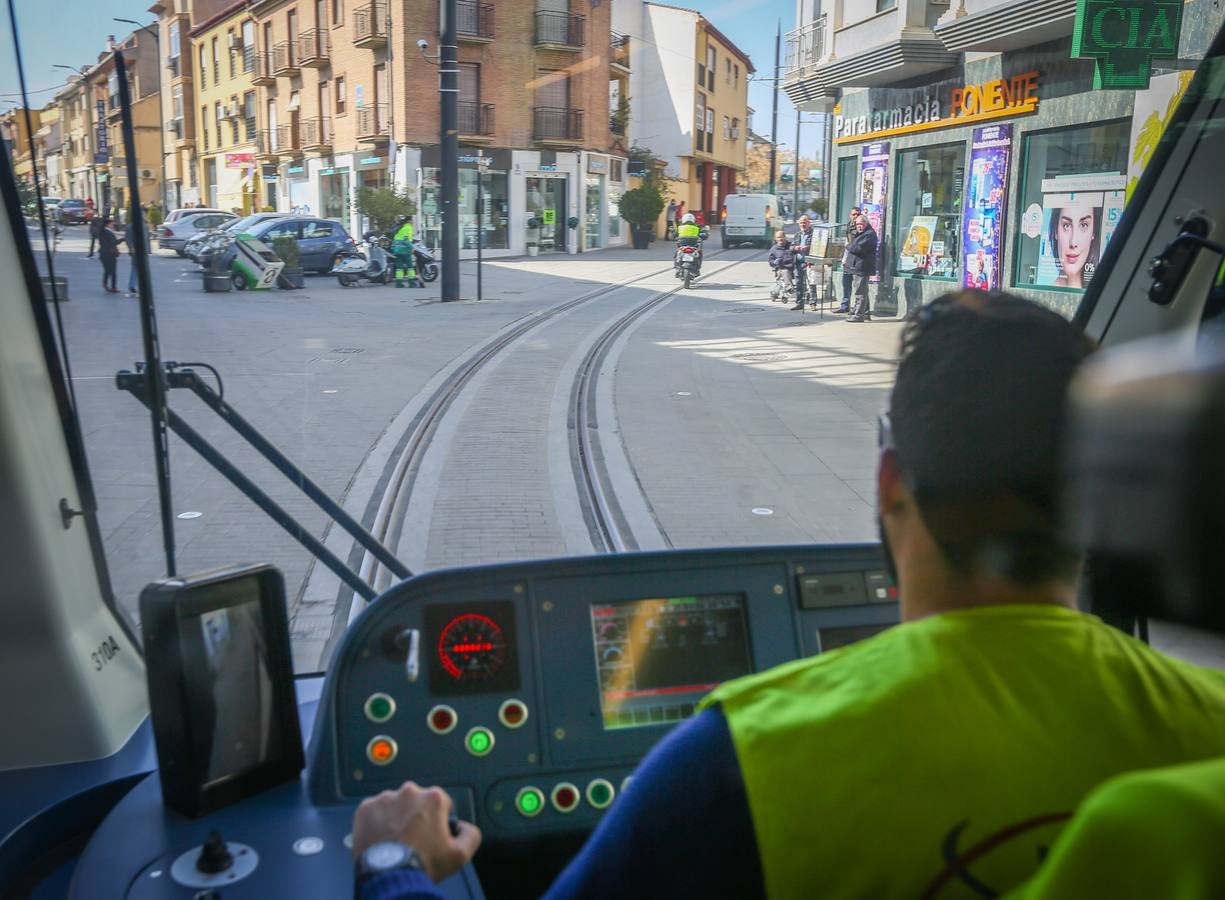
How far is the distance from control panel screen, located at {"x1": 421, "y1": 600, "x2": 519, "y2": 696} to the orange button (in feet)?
0.37

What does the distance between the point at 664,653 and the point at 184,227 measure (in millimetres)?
1893

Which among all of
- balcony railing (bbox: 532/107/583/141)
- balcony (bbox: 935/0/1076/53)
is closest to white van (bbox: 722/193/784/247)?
balcony railing (bbox: 532/107/583/141)

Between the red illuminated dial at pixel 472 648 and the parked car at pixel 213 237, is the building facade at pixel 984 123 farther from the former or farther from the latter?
the parked car at pixel 213 237

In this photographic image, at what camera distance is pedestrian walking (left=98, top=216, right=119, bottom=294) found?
6.82ft

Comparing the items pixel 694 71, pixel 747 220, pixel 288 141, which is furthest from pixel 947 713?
pixel 747 220

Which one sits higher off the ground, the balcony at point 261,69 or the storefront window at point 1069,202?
the balcony at point 261,69

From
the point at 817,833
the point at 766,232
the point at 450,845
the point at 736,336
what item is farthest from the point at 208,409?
the point at 766,232

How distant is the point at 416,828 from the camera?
130cm

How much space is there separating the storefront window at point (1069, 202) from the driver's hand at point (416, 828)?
2.13m

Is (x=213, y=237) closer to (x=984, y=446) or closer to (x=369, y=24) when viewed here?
(x=369, y=24)

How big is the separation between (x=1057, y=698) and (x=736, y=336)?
495 inches

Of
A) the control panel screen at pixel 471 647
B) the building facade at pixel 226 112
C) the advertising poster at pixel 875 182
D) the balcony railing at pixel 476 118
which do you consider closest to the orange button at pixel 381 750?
the control panel screen at pixel 471 647

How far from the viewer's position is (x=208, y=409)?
6.97ft

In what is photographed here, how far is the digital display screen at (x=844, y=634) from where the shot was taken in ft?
7.03
